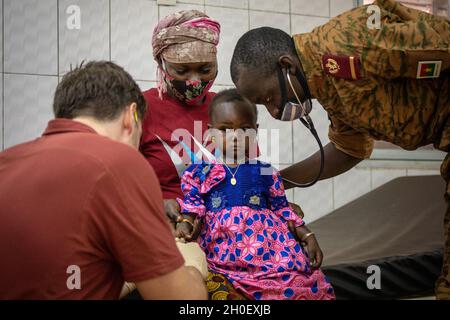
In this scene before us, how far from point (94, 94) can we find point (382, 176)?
3.87m

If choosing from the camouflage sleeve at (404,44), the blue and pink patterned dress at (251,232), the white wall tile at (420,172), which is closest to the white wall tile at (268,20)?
the white wall tile at (420,172)

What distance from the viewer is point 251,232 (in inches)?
81.4

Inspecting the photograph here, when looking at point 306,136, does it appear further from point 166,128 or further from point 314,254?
point 314,254

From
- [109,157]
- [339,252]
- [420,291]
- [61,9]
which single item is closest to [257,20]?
[61,9]

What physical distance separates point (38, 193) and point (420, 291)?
269 centimetres

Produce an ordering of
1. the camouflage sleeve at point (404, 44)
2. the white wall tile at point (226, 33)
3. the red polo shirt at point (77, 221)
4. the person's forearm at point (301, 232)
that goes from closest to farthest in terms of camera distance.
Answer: the red polo shirt at point (77, 221), the camouflage sleeve at point (404, 44), the person's forearm at point (301, 232), the white wall tile at point (226, 33)

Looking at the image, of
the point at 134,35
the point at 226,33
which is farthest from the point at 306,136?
the point at 134,35

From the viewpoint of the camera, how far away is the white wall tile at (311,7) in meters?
4.55

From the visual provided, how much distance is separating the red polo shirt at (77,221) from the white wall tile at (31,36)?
2.67 meters

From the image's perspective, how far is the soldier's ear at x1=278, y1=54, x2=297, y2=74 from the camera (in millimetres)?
1753

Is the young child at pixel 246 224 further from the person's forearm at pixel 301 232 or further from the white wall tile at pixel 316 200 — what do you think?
the white wall tile at pixel 316 200

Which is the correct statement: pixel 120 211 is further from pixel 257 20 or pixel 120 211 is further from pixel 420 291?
pixel 257 20

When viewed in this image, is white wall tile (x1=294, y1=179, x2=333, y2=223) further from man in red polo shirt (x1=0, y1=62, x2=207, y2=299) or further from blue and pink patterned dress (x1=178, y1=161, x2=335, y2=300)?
man in red polo shirt (x1=0, y1=62, x2=207, y2=299)

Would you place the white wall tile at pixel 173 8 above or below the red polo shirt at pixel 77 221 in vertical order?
above
